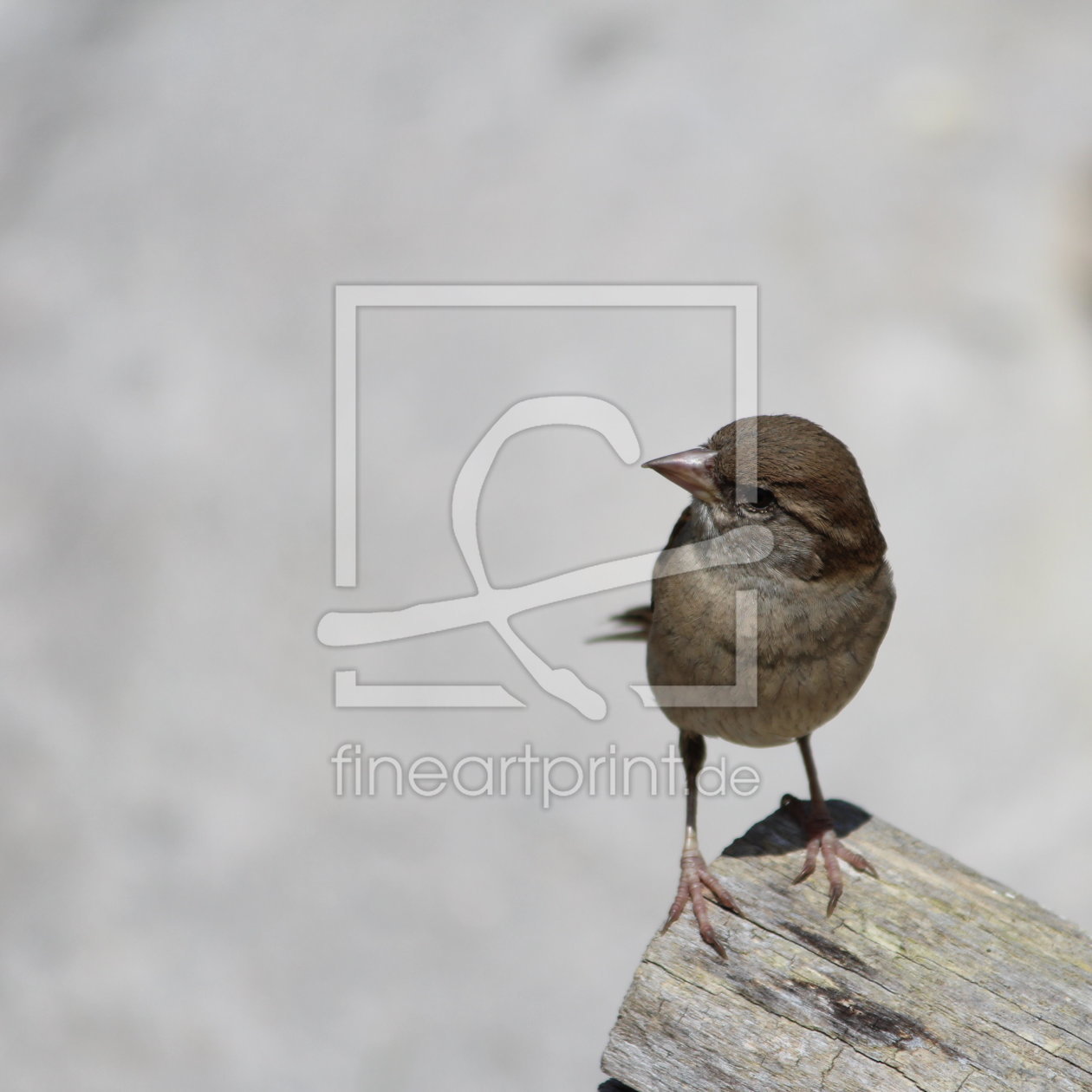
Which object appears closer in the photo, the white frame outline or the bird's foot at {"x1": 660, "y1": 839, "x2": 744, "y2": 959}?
the bird's foot at {"x1": 660, "y1": 839, "x2": 744, "y2": 959}

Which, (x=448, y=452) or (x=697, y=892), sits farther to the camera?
(x=448, y=452)

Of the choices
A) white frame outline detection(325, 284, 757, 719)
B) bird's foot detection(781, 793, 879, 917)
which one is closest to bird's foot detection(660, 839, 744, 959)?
bird's foot detection(781, 793, 879, 917)

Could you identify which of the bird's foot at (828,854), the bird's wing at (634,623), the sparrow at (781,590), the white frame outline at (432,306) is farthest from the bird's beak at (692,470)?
the white frame outline at (432,306)

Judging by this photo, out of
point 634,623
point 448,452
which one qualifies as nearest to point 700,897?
point 634,623

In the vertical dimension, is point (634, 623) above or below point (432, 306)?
below

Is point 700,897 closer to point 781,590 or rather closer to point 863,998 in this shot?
point 863,998

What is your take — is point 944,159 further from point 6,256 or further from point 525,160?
point 6,256

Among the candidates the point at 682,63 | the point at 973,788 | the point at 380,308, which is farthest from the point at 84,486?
the point at 973,788

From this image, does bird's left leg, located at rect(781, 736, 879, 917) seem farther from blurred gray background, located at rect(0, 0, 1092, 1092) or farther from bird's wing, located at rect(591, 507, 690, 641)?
blurred gray background, located at rect(0, 0, 1092, 1092)
